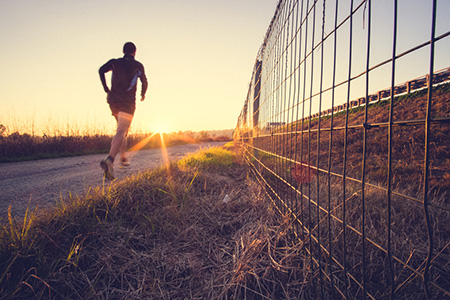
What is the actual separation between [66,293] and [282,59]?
6.41 feet

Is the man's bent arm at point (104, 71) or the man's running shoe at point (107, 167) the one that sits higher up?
the man's bent arm at point (104, 71)

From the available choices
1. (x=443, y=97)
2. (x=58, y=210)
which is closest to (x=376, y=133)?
(x=443, y=97)

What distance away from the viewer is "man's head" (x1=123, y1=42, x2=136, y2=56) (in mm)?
3215

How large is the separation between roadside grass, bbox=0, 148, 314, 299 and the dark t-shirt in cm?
172

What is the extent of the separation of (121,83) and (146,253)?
2.60m

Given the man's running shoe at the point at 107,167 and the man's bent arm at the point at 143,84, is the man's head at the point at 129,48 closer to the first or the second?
the man's bent arm at the point at 143,84

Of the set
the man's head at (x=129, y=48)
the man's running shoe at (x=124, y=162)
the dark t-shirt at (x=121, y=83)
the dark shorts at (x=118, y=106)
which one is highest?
the man's head at (x=129, y=48)

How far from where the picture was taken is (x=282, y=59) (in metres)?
1.71

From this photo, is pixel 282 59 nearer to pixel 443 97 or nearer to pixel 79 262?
pixel 443 97

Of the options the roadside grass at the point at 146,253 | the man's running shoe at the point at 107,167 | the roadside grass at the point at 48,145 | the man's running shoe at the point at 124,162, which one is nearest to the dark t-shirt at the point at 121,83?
the man's running shoe at the point at 107,167

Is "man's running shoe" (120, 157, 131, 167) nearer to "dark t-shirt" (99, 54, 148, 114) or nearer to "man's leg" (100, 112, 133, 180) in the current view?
"man's leg" (100, 112, 133, 180)

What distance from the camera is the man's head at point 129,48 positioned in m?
3.22

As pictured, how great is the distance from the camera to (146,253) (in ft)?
4.38

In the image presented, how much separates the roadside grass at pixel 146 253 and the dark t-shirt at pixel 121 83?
5.64 ft
